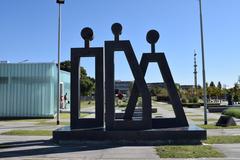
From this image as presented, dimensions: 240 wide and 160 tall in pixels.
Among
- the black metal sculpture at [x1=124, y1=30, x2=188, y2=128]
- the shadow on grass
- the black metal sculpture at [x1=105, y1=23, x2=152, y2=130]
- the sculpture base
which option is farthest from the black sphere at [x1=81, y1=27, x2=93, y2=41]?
the shadow on grass

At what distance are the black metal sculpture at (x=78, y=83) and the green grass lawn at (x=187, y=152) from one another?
374 cm

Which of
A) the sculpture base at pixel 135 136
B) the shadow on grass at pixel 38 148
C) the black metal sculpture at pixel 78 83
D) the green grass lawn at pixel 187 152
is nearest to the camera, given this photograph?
the green grass lawn at pixel 187 152

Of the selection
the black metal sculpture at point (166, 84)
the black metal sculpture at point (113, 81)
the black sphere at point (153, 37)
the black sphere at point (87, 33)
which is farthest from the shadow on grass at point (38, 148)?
the black sphere at point (153, 37)

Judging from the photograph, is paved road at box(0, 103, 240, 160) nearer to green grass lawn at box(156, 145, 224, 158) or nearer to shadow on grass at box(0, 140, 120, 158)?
shadow on grass at box(0, 140, 120, 158)

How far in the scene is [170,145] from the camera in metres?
15.7

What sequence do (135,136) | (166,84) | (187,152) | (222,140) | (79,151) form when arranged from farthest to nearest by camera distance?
(166,84) → (222,140) → (135,136) → (79,151) → (187,152)

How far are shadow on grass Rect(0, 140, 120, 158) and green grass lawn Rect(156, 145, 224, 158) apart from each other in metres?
2.19

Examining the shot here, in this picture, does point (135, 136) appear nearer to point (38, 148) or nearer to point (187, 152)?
point (187, 152)

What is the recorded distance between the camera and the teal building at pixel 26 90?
36.1 m

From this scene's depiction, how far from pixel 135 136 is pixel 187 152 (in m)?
2.84

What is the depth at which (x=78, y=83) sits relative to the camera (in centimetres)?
1745

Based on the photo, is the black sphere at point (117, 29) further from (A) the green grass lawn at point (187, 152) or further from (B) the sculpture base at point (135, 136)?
(A) the green grass lawn at point (187, 152)

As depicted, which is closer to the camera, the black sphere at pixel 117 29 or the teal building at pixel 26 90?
the black sphere at pixel 117 29

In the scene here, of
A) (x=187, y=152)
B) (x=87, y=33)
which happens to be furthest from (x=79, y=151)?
(x=87, y=33)
